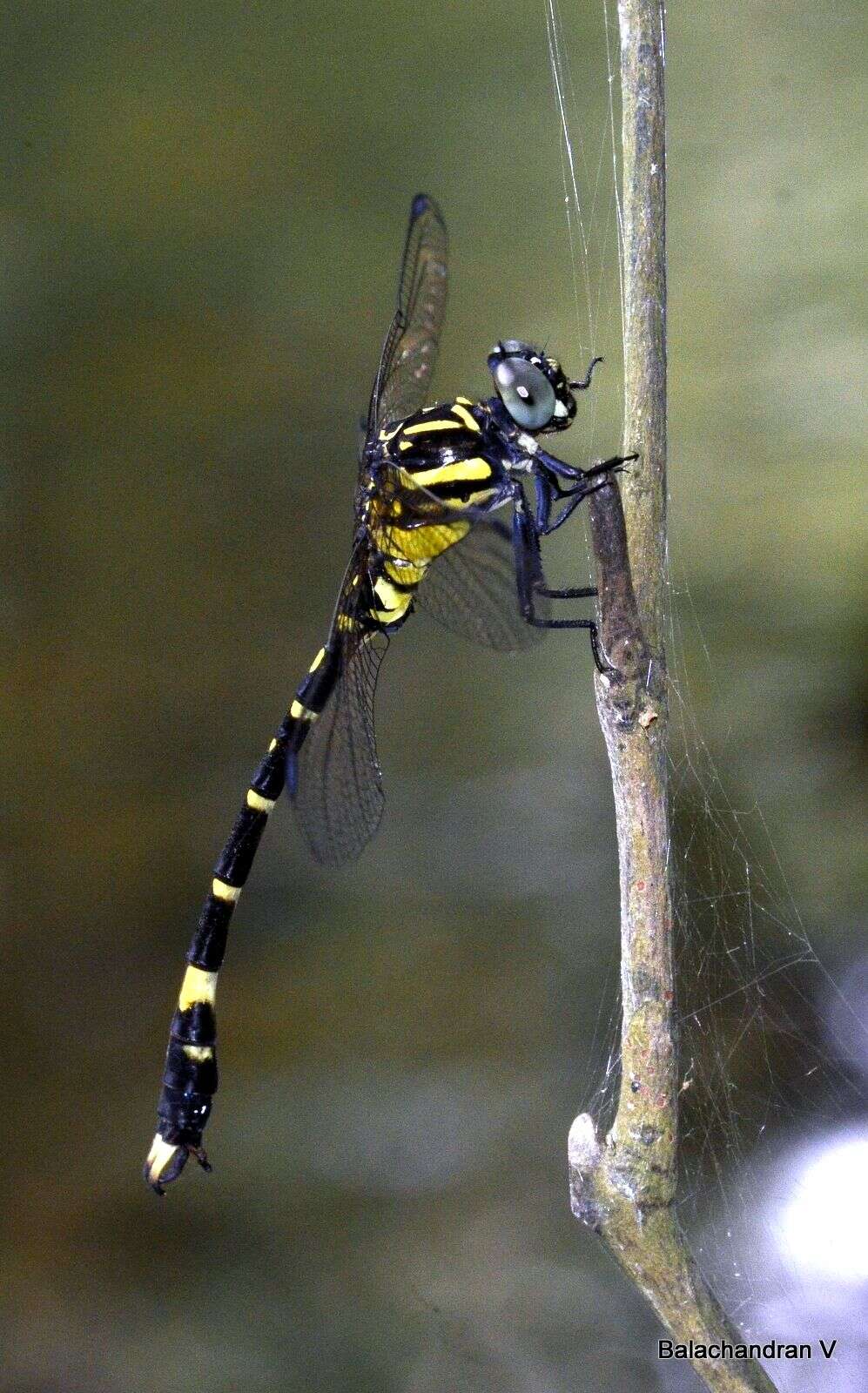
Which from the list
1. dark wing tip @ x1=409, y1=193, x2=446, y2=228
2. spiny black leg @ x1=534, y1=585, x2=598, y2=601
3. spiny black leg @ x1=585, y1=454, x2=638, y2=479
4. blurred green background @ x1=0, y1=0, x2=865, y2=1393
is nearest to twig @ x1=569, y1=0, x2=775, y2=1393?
spiny black leg @ x1=585, y1=454, x2=638, y2=479

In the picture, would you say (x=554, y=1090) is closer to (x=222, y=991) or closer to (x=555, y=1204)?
(x=555, y=1204)

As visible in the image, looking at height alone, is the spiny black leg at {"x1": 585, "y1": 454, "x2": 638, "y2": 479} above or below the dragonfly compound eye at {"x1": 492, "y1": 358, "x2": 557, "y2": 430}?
below

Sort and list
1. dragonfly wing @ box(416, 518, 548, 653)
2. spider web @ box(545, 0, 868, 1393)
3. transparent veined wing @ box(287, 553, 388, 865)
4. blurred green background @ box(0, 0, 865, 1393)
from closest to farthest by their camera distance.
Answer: dragonfly wing @ box(416, 518, 548, 653) → transparent veined wing @ box(287, 553, 388, 865) → spider web @ box(545, 0, 868, 1393) → blurred green background @ box(0, 0, 865, 1393)

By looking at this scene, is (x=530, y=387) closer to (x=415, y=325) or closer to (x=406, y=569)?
(x=406, y=569)

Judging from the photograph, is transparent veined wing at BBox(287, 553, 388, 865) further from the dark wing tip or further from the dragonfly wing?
the dark wing tip

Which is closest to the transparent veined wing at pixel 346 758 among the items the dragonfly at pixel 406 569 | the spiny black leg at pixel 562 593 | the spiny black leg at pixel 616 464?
the dragonfly at pixel 406 569

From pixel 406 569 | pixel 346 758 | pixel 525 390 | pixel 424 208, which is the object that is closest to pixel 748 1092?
pixel 346 758

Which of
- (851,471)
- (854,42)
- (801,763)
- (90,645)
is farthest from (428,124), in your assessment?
(801,763)

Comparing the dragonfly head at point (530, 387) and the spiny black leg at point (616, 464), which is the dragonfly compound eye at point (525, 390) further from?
the spiny black leg at point (616, 464)
